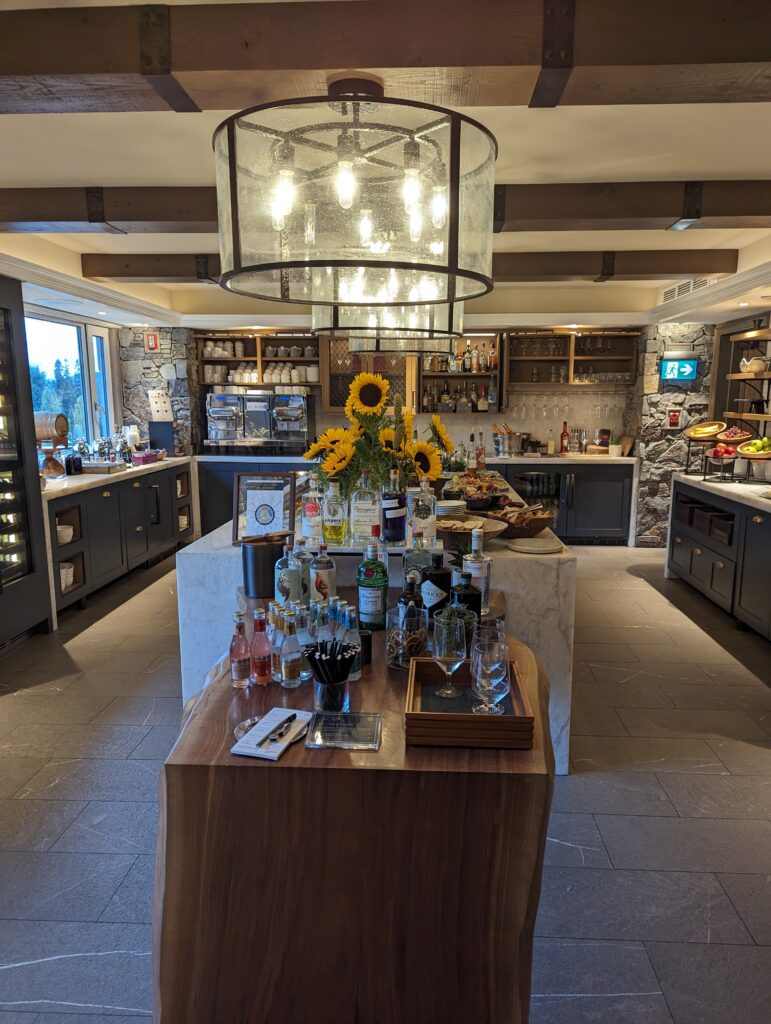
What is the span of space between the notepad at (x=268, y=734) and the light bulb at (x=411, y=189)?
1177 millimetres

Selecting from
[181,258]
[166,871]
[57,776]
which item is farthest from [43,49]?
[181,258]

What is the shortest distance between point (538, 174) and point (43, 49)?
8.09 ft

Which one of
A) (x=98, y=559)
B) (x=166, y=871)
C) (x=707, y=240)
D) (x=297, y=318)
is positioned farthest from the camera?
(x=297, y=318)

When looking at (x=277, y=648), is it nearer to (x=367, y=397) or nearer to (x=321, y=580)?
(x=321, y=580)

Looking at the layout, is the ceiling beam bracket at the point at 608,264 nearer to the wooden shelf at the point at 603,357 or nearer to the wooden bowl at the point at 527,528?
the wooden shelf at the point at 603,357

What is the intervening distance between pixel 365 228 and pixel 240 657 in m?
1.20

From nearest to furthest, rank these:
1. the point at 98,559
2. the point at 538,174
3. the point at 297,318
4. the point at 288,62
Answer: the point at 288,62
the point at 538,174
the point at 98,559
the point at 297,318

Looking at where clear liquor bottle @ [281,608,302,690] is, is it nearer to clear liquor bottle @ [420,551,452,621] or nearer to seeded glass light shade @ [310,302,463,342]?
clear liquor bottle @ [420,551,452,621]

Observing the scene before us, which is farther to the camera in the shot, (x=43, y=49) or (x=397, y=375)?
(x=397, y=375)

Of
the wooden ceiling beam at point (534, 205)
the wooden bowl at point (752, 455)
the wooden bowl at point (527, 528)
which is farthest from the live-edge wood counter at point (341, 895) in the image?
the wooden bowl at point (752, 455)

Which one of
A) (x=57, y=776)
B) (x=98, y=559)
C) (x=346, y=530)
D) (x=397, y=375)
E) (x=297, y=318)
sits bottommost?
(x=57, y=776)

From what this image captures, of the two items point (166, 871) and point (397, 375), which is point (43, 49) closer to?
point (166, 871)

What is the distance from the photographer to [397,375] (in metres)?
7.93

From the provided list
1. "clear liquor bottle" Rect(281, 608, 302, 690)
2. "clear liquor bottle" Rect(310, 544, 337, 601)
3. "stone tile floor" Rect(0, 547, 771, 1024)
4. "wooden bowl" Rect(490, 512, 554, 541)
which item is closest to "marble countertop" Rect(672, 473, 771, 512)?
"stone tile floor" Rect(0, 547, 771, 1024)
